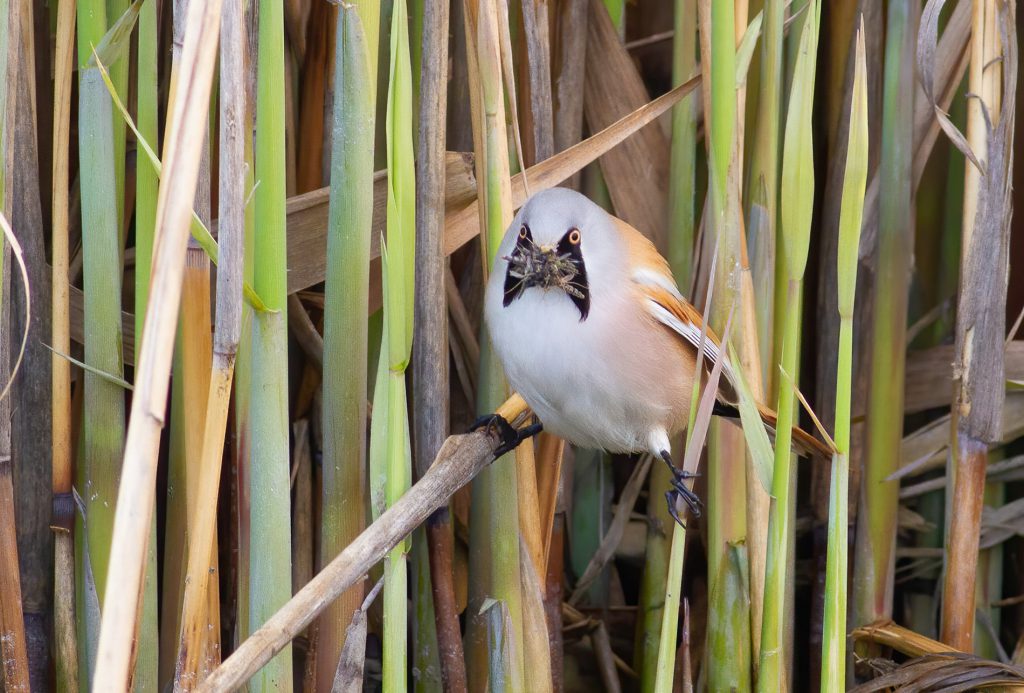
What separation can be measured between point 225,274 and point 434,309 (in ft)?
2.00

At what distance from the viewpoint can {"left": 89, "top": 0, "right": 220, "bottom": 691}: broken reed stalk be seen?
107 centimetres

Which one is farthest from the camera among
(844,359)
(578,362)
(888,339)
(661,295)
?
(888,339)

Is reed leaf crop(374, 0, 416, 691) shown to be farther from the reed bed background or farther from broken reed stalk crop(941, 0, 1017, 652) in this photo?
broken reed stalk crop(941, 0, 1017, 652)

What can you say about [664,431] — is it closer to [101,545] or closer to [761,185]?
[761,185]

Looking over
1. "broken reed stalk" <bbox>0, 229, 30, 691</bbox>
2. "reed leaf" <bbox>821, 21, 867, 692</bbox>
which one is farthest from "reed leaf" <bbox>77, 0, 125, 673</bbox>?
"reed leaf" <bbox>821, 21, 867, 692</bbox>

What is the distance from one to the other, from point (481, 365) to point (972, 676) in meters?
1.14

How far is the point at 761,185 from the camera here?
6.75 ft

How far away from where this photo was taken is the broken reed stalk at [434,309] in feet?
5.95

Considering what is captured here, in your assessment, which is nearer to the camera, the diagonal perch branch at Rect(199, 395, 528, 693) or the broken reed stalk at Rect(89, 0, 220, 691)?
the broken reed stalk at Rect(89, 0, 220, 691)

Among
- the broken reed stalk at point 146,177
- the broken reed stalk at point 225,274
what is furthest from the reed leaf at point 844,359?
the broken reed stalk at point 146,177

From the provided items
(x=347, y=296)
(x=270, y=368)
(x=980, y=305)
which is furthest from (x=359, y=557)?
(x=980, y=305)

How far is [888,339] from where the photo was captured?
7.61 feet

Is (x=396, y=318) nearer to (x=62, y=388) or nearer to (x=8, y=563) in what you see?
(x=62, y=388)

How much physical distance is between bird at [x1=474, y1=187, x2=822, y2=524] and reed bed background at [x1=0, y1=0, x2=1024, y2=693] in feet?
0.33
